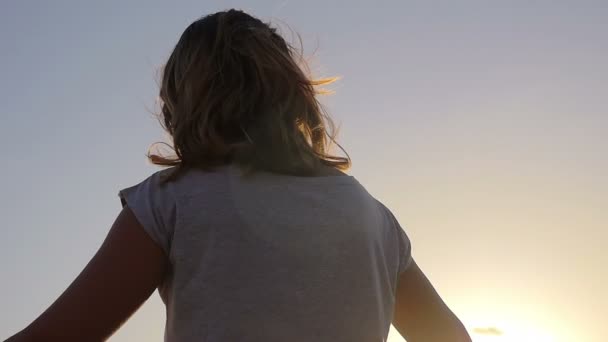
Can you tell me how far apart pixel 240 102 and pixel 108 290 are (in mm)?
543

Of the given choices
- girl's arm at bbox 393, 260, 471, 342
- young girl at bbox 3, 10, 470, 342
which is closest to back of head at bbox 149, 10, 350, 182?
young girl at bbox 3, 10, 470, 342

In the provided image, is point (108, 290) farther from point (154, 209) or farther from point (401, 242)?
point (401, 242)

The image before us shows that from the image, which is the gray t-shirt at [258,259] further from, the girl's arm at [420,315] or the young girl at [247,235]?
the girl's arm at [420,315]

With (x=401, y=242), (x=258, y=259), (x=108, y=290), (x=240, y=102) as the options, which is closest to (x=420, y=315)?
(x=401, y=242)

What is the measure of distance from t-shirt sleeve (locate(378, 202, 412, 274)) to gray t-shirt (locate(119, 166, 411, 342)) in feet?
0.62

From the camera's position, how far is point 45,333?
4.98 feet

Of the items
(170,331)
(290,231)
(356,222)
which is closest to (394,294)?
(356,222)

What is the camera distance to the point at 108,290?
1.55 meters

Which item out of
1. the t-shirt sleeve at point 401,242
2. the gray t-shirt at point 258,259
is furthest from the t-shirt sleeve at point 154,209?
the t-shirt sleeve at point 401,242

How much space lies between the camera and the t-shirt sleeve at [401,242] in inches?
77.7

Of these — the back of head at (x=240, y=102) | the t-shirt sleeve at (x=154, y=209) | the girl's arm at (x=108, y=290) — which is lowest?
the girl's arm at (x=108, y=290)

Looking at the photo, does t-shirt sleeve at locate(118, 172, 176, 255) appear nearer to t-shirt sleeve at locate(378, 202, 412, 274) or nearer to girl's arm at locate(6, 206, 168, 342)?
girl's arm at locate(6, 206, 168, 342)

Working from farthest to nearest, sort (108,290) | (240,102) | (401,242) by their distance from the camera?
(401,242) < (240,102) < (108,290)

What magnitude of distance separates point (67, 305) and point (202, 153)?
1.42ft
